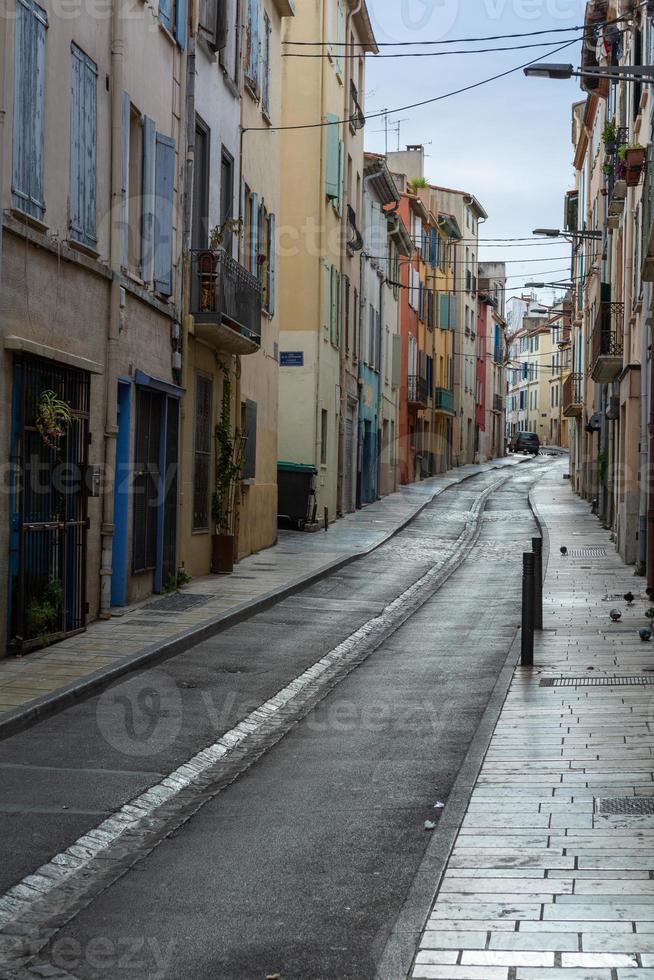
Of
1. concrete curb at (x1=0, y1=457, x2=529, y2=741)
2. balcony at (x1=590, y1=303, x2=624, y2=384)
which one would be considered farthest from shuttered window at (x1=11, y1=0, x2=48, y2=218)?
balcony at (x1=590, y1=303, x2=624, y2=384)

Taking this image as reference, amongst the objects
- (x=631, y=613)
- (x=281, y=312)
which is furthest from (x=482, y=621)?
(x=281, y=312)

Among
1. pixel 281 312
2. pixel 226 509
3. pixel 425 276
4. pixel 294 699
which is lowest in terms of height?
pixel 294 699

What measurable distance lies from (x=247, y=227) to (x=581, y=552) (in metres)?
8.54

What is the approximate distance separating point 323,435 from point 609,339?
7.77 metres

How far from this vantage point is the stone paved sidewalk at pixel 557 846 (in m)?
4.64

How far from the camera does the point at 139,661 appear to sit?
11609 millimetres

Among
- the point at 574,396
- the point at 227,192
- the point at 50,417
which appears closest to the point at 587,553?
the point at 227,192

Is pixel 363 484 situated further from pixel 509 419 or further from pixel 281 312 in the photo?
pixel 509 419

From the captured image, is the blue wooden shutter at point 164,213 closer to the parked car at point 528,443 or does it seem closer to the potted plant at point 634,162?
the potted plant at point 634,162

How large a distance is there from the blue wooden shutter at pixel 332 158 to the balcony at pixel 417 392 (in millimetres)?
21592

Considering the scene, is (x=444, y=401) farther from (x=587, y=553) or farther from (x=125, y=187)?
(x=125, y=187)

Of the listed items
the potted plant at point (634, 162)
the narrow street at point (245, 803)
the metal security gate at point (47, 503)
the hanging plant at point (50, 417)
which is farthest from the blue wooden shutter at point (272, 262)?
the hanging plant at point (50, 417)

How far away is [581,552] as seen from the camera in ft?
82.0

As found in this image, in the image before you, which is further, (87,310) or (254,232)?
(254,232)
